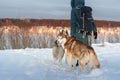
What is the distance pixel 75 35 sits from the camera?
359 inches

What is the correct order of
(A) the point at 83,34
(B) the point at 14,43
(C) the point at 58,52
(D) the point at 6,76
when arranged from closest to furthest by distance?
1. (D) the point at 6,76
2. (A) the point at 83,34
3. (C) the point at 58,52
4. (B) the point at 14,43

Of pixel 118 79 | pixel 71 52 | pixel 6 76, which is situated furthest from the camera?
pixel 71 52

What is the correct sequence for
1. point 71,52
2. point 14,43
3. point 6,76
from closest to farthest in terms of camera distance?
1. point 6,76
2. point 71,52
3. point 14,43

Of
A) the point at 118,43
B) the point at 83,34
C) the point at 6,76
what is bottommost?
the point at 118,43

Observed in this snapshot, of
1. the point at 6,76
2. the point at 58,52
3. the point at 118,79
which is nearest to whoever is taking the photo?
the point at 118,79

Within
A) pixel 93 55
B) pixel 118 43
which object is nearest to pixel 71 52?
pixel 93 55

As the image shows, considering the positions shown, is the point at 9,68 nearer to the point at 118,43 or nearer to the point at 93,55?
the point at 93,55

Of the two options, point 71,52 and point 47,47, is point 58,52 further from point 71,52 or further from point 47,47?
point 47,47

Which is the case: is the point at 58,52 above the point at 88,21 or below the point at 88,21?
below

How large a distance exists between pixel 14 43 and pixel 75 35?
21.6ft

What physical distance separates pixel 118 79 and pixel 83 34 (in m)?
2.50

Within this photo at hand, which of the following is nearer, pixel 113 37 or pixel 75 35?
pixel 75 35

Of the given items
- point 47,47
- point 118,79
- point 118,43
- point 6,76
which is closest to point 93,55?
point 118,79

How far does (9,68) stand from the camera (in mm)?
8867
